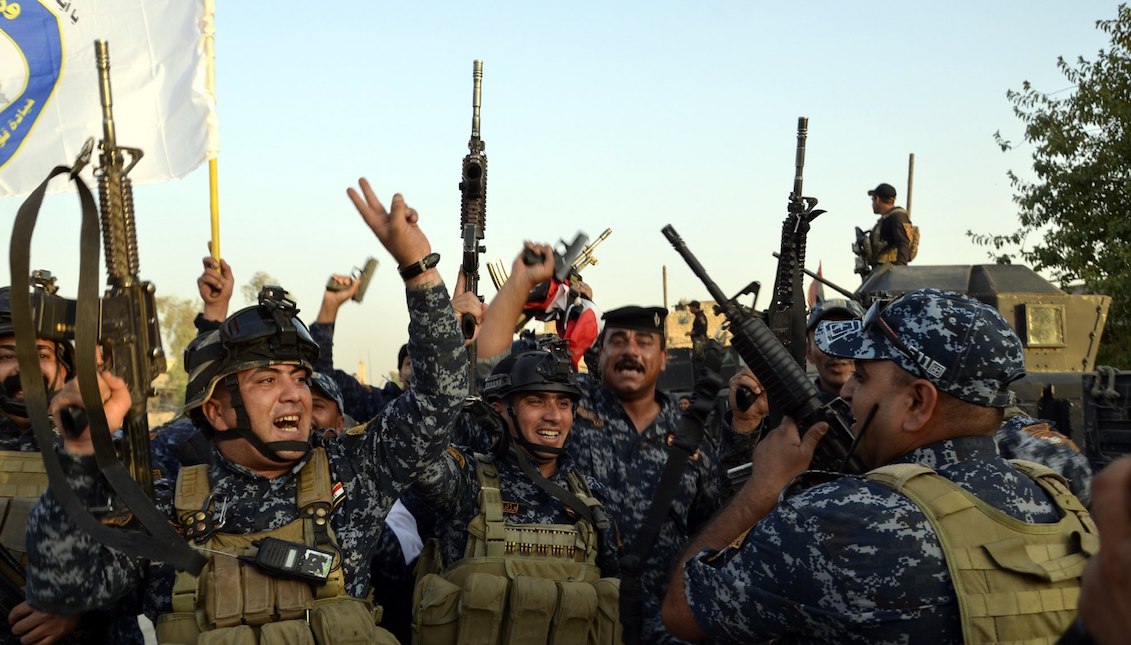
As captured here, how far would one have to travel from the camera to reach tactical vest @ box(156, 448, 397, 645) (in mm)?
3223

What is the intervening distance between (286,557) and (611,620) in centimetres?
162

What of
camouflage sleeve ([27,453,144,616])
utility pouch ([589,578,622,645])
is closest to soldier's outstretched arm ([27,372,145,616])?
camouflage sleeve ([27,453,144,616])

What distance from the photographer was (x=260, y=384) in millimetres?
3672

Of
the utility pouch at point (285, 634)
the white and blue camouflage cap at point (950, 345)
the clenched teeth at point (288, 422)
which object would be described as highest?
the white and blue camouflage cap at point (950, 345)

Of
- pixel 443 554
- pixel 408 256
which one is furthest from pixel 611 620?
pixel 408 256

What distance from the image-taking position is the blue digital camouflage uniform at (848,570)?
8.10 ft

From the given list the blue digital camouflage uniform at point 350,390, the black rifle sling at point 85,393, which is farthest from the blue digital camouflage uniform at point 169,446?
the black rifle sling at point 85,393

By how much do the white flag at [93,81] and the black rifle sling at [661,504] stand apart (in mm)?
4732

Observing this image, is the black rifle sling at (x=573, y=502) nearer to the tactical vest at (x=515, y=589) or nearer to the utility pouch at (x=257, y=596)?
the tactical vest at (x=515, y=589)

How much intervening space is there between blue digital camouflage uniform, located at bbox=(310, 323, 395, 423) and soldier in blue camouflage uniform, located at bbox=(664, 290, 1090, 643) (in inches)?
158

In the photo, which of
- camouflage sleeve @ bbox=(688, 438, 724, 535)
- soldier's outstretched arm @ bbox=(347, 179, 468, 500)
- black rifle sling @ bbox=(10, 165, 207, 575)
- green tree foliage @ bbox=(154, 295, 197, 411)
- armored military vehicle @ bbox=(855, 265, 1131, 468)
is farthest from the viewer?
green tree foliage @ bbox=(154, 295, 197, 411)

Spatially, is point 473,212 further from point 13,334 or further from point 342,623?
point 342,623

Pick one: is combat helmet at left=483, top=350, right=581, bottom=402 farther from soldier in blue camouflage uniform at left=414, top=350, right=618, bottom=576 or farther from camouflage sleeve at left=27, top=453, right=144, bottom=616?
camouflage sleeve at left=27, top=453, right=144, bottom=616

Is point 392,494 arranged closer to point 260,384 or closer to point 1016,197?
point 260,384
